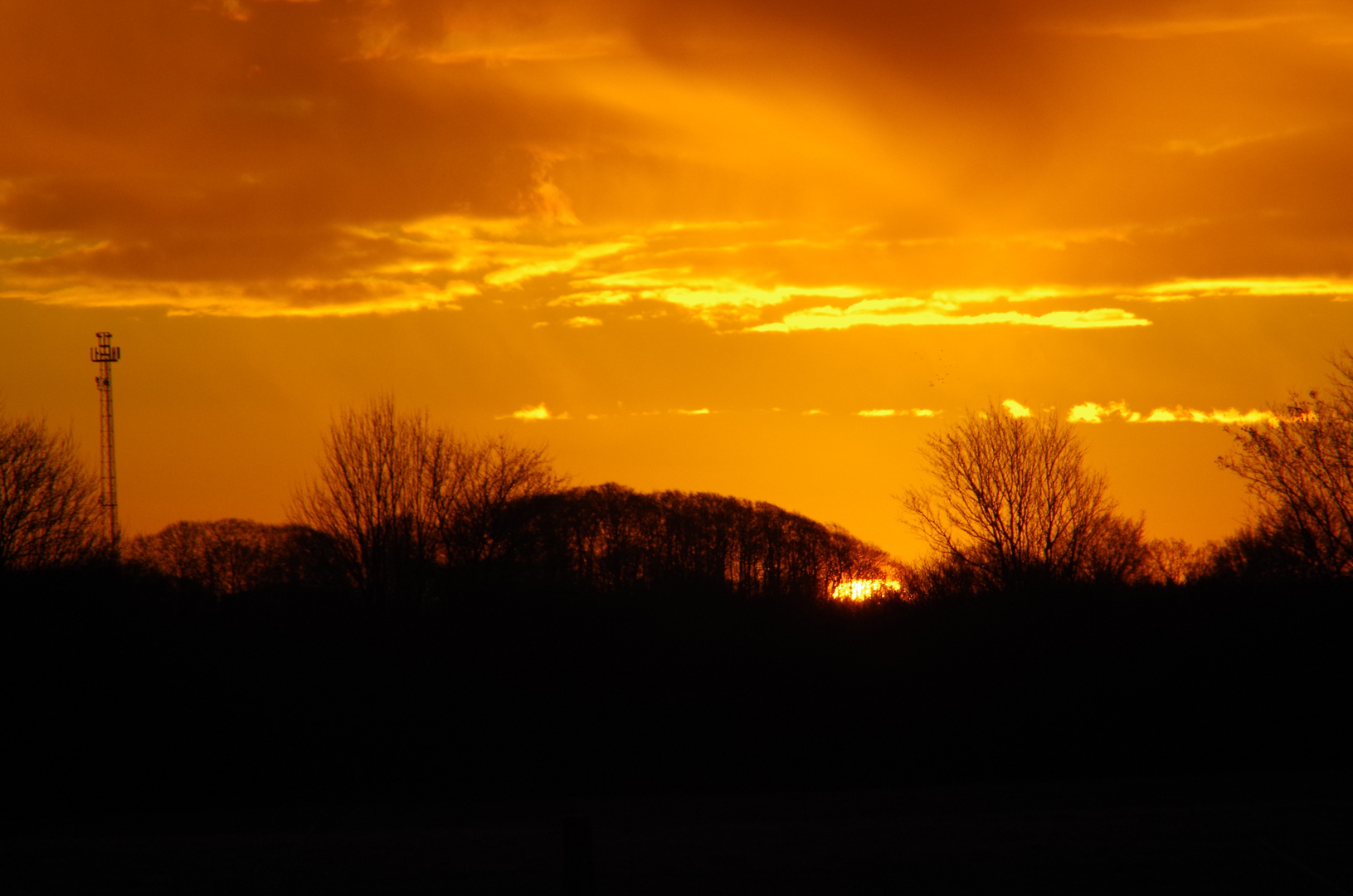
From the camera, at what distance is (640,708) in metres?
27.8

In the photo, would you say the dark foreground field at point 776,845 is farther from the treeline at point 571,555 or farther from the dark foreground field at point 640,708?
the treeline at point 571,555

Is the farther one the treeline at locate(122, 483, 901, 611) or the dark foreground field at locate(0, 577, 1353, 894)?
the treeline at locate(122, 483, 901, 611)

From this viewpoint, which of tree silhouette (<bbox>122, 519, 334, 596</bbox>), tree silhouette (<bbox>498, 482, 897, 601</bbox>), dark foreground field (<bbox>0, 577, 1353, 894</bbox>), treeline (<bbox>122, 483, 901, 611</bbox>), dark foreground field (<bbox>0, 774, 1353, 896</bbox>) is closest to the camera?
dark foreground field (<bbox>0, 774, 1353, 896</bbox>)

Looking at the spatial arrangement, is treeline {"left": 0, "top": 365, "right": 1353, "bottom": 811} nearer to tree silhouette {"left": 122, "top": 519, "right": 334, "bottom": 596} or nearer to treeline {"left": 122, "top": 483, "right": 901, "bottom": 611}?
treeline {"left": 122, "top": 483, "right": 901, "bottom": 611}

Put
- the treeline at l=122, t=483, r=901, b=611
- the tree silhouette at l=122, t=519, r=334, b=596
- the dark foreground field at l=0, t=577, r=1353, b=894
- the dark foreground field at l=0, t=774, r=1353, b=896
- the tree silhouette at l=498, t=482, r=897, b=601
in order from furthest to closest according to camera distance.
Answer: the tree silhouette at l=122, t=519, r=334, b=596
the tree silhouette at l=498, t=482, r=897, b=601
the treeline at l=122, t=483, r=901, b=611
the dark foreground field at l=0, t=577, r=1353, b=894
the dark foreground field at l=0, t=774, r=1353, b=896

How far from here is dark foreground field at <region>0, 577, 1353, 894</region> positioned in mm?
24078

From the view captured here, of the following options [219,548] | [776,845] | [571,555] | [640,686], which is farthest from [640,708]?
Answer: [219,548]

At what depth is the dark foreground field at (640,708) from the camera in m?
24.1

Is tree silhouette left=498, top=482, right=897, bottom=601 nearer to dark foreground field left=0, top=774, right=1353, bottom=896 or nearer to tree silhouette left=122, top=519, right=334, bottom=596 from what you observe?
tree silhouette left=122, top=519, right=334, bottom=596

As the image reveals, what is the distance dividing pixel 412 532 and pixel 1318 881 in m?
36.2

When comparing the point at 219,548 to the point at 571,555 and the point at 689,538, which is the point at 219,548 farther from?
the point at 571,555

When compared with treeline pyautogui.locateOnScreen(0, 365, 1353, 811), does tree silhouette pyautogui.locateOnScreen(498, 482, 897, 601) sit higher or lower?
higher

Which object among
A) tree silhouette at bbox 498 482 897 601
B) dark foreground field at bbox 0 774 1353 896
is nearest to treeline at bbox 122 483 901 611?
Answer: tree silhouette at bbox 498 482 897 601

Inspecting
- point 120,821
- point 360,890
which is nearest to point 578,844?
point 360,890
